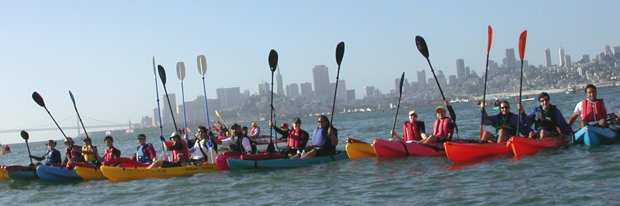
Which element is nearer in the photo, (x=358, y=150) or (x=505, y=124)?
(x=505, y=124)

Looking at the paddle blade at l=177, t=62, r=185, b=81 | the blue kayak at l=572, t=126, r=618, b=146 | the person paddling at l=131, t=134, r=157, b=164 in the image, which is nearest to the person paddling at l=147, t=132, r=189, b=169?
the person paddling at l=131, t=134, r=157, b=164

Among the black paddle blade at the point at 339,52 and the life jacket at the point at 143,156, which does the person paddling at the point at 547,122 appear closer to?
the black paddle blade at the point at 339,52

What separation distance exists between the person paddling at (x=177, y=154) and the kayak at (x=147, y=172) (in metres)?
0.16

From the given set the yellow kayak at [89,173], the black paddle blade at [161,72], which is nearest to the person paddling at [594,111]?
the yellow kayak at [89,173]

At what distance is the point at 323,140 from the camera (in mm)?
15719

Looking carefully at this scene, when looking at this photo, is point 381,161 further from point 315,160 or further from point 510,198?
point 510,198

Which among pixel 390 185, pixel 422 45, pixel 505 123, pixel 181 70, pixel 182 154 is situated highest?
pixel 181 70

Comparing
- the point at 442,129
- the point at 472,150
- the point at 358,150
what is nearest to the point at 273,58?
the point at 358,150

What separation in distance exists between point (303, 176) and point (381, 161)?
221 centimetres

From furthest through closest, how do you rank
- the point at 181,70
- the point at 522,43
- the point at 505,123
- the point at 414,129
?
the point at 181,70 < the point at 522,43 < the point at 414,129 < the point at 505,123

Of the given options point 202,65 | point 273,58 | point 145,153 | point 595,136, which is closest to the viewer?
point 595,136

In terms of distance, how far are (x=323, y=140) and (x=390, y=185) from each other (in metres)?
4.16

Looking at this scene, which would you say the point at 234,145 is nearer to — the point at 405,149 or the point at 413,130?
the point at 405,149

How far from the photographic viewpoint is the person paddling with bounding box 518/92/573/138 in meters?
14.2
